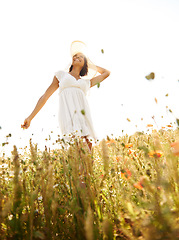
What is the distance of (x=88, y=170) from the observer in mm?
1357

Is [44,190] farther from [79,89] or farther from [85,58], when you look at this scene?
[85,58]

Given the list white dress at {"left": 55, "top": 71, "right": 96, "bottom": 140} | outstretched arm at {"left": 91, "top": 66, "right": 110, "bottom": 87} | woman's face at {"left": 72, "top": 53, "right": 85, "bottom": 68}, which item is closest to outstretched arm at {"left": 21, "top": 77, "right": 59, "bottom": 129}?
white dress at {"left": 55, "top": 71, "right": 96, "bottom": 140}

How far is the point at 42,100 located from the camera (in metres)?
2.83

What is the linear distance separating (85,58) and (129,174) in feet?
9.29

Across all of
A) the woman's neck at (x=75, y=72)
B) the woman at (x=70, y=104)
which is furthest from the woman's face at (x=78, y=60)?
the woman at (x=70, y=104)

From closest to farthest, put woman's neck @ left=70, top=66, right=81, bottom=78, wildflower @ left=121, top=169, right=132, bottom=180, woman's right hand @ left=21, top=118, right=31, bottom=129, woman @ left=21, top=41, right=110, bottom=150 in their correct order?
wildflower @ left=121, top=169, right=132, bottom=180
woman's right hand @ left=21, top=118, right=31, bottom=129
woman @ left=21, top=41, right=110, bottom=150
woman's neck @ left=70, top=66, right=81, bottom=78

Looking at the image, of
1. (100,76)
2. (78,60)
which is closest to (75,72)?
(78,60)

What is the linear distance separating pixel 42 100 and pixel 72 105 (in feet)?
1.46

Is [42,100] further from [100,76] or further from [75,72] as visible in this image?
[100,76]

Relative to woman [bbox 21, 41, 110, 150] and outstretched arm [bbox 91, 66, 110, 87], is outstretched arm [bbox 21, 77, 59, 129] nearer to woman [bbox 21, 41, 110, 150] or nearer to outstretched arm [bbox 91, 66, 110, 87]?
woman [bbox 21, 41, 110, 150]

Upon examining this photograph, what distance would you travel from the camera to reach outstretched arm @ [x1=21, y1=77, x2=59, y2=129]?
2.51 metres

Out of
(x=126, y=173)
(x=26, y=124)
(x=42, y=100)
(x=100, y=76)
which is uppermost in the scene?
(x=100, y=76)

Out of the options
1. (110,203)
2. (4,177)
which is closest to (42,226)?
(4,177)

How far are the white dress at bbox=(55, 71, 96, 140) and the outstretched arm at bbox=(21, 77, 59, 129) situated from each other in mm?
125
